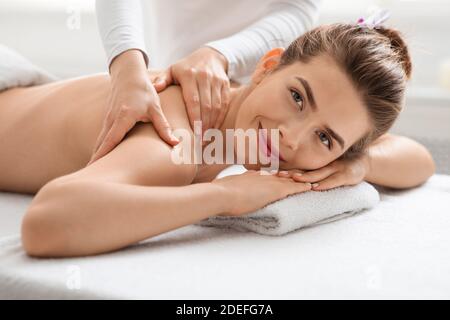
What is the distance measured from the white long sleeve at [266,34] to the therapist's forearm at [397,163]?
1.12 ft

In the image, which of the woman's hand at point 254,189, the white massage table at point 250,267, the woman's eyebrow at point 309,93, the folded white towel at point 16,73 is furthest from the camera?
the folded white towel at point 16,73

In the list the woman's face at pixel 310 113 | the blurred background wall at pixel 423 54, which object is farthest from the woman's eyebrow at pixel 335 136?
the blurred background wall at pixel 423 54

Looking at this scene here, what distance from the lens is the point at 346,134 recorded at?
3.82 ft

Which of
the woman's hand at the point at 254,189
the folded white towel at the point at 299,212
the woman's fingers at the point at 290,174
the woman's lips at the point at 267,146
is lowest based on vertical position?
the folded white towel at the point at 299,212

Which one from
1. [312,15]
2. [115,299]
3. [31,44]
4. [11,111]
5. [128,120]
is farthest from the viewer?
[31,44]

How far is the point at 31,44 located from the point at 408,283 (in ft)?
6.08

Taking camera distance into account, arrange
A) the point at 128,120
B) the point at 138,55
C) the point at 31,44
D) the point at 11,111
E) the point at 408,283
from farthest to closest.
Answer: the point at 31,44
the point at 11,111
the point at 138,55
the point at 128,120
the point at 408,283

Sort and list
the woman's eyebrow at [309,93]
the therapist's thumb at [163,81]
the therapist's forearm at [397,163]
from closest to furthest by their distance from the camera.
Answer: the woman's eyebrow at [309,93], the therapist's thumb at [163,81], the therapist's forearm at [397,163]

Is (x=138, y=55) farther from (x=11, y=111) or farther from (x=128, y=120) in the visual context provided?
(x=11, y=111)

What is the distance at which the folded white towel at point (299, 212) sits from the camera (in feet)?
3.42

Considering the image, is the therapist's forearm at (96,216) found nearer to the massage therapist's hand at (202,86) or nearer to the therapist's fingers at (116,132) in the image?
the therapist's fingers at (116,132)

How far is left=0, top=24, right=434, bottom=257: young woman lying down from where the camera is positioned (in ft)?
2.90

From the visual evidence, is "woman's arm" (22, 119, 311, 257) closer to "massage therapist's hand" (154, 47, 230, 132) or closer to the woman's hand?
the woman's hand
